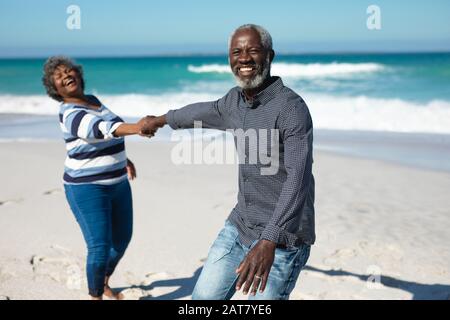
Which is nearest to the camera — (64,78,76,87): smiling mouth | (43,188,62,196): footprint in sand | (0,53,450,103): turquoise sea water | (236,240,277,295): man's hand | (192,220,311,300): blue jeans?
(236,240,277,295): man's hand

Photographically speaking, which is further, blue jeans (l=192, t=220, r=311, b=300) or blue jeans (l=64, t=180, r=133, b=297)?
blue jeans (l=64, t=180, r=133, b=297)

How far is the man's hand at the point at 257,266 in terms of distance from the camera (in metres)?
2.25

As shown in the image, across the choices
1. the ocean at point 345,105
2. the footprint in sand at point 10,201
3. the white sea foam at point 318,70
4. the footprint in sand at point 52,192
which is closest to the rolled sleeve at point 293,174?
the footprint in sand at point 10,201

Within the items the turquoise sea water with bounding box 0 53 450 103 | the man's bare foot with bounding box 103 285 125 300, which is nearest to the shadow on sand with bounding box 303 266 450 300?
the man's bare foot with bounding box 103 285 125 300

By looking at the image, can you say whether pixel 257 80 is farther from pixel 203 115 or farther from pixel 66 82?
pixel 66 82

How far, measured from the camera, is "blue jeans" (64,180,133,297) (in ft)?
11.8

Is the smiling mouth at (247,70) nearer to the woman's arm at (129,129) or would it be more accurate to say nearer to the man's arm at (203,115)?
the man's arm at (203,115)

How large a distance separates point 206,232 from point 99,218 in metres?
2.22

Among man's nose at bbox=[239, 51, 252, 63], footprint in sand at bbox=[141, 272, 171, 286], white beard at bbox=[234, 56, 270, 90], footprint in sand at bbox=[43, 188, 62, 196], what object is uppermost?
man's nose at bbox=[239, 51, 252, 63]

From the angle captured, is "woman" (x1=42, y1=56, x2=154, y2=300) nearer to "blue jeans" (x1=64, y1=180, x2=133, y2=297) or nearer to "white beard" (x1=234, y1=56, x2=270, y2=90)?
"blue jeans" (x1=64, y1=180, x2=133, y2=297)

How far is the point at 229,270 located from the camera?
2.65 meters

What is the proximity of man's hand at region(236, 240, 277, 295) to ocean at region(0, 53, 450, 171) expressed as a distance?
704cm

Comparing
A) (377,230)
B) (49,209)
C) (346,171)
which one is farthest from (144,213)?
(346,171)
